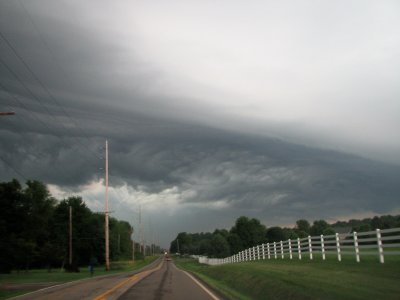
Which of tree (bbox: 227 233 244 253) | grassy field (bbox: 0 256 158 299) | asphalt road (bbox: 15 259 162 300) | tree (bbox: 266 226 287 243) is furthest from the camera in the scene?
tree (bbox: 266 226 287 243)

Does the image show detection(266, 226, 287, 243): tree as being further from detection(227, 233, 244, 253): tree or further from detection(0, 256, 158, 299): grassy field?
detection(0, 256, 158, 299): grassy field

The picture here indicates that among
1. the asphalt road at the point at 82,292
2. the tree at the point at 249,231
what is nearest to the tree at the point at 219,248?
the tree at the point at 249,231

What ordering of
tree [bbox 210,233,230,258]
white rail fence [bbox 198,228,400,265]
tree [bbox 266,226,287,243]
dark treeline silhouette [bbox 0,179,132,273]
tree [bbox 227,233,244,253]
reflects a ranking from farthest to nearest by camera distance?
tree [bbox 266,226,287,243] → tree [bbox 227,233,244,253] → tree [bbox 210,233,230,258] → dark treeline silhouette [bbox 0,179,132,273] → white rail fence [bbox 198,228,400,265]

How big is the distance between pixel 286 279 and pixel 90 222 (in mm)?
115124

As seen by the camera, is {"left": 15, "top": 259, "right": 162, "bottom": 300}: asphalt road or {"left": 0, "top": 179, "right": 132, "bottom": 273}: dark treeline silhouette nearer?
{"left": 15, "top": 259, "right": 162, "bottom": 300}: asphalt road

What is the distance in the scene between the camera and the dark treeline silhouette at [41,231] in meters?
82.3

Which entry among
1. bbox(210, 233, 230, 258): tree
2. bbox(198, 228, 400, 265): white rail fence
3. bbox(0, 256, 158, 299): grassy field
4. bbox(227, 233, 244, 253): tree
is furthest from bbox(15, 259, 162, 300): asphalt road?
bbox(227, 233, 244, 253): tree

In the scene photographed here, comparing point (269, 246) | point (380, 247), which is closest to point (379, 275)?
point (380, 247)

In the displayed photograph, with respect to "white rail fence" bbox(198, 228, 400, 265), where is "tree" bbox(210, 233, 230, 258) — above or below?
above

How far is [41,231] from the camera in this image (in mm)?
98500

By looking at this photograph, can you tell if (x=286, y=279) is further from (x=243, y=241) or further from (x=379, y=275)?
(x=243, y=241)

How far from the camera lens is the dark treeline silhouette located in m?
82.3

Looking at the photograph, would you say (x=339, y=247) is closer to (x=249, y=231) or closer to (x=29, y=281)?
(x=29, y=281)

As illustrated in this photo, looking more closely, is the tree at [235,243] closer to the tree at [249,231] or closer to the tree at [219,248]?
the tree at [249,231]
